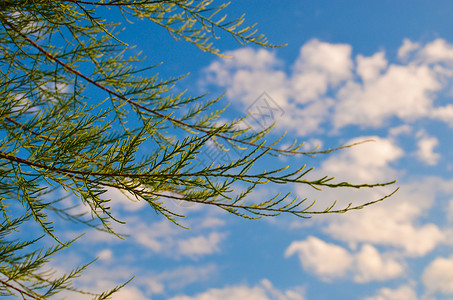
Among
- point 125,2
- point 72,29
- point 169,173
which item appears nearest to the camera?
point 169,173

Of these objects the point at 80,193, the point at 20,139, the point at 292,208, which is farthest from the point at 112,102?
the point at 292,208

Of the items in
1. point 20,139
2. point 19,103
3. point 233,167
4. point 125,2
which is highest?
point 125,2

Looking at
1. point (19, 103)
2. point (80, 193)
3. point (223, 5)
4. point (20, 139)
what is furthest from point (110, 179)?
point (223, 5)

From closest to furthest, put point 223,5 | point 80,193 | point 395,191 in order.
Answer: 1. point 395,191
2. point 80,193
3. point 223,5

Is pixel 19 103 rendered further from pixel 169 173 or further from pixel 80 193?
pixel 169 173

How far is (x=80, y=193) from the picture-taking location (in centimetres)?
197

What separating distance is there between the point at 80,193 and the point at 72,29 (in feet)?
5.51

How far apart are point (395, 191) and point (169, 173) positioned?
2.98 ft

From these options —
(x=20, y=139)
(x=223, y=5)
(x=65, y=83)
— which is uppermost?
(x=223, y=5)

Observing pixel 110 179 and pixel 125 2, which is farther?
pixel 125 2

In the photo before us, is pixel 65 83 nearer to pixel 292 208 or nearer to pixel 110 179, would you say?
pixel 110 179

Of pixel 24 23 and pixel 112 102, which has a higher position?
pixel 24 23

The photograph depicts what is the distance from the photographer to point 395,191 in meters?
1.41

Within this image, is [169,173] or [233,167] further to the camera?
[169,173]
